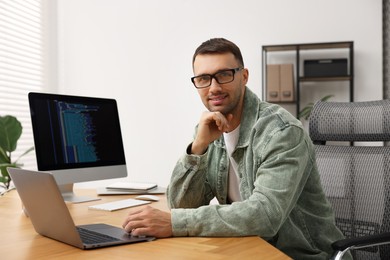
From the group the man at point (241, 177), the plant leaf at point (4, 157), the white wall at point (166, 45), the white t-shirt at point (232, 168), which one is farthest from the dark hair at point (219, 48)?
the white wall at point (166, 45)

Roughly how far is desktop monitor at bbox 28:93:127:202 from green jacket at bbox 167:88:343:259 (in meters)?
0.48

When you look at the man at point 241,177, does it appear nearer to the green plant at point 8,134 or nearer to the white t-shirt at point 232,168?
the white t-shirt at point 232,168

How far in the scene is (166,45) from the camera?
14.5 ft

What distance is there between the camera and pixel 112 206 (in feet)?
5.65

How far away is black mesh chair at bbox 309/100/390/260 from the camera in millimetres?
1727

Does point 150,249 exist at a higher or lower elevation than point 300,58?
lower

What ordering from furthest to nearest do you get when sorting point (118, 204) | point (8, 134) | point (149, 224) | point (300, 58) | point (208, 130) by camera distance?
point (300, 58) < point (8, 134) < point (118, 204) < point (208, 130) < point (149, 224)

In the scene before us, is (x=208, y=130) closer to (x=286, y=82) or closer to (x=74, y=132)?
(x=74, y=132)

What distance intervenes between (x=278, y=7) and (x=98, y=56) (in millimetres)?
1847

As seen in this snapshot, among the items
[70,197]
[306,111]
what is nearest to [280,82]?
[306,111]

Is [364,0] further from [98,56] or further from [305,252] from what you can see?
[305,252]

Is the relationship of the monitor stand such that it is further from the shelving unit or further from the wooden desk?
the shelving unit

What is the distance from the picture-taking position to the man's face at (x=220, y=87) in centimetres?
153

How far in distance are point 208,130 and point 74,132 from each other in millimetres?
639
